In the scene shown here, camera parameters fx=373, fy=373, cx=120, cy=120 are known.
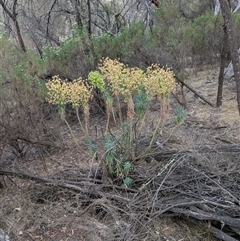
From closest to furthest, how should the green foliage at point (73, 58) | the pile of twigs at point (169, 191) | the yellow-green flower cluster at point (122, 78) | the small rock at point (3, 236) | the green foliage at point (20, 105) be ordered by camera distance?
1. the small rock at point (3, 236)
2. the pile of twigs at point (169, 191)
3. the yellow-green flower cluster at point (122, 78)
4. the green foliage at point (20, 105)
5. the green foliage at point (73, 58)

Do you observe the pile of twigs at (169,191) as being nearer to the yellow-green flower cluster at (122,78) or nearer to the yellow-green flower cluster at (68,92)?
the yellow-green flower cluster at (68,92)

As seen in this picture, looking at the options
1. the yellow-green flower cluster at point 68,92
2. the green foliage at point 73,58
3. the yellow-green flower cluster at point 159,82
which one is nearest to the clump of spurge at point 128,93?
the yellow-green flower cluster at point 159,82

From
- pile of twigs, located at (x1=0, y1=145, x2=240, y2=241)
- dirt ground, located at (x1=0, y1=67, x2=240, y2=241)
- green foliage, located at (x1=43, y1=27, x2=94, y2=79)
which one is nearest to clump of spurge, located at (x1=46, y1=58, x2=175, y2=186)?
pile of twigs, located at (x1=0, y1=145, x2=240, y2=241)

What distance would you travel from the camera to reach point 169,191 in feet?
12.6

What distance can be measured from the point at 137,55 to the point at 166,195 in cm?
375

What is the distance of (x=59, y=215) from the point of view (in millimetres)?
3816

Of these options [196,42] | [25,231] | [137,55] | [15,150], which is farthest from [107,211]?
[196,42]

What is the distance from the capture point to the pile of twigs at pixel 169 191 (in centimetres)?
349

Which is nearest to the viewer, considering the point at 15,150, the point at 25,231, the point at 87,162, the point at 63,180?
the point at 25,231

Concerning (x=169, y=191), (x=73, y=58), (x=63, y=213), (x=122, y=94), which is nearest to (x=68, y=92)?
(x=122, y=94)

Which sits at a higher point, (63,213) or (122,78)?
(122,78)

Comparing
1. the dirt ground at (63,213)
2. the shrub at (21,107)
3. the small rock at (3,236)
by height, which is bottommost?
the dirt ground at (63,213)

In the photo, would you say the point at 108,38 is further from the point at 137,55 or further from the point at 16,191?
the point at 16,191

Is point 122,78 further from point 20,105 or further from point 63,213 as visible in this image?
point 20,105
